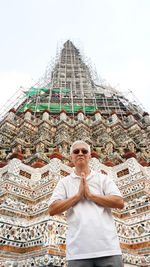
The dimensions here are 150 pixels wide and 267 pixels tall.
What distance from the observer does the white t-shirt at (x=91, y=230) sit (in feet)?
4.15

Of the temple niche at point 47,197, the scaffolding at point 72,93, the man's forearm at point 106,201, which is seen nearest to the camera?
the man's forearm at point 106,201

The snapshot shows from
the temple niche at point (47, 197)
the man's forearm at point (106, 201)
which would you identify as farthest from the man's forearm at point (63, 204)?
the temple niche at point (47, 197)

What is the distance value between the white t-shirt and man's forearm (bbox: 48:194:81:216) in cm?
5

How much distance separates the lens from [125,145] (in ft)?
27.5

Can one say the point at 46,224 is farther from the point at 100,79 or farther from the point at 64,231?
the point at 100,79

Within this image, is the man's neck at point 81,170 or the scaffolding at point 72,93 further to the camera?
the scaffolding at point 72,93

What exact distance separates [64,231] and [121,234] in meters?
1.29

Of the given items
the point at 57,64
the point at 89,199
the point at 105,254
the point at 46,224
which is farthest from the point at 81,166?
the point at 57,64

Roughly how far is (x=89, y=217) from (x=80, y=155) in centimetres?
59

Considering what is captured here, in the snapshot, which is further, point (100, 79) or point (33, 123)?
point (100, 79)

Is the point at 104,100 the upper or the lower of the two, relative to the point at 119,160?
upper

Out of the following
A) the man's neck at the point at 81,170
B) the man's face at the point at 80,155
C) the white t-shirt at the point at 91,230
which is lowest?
the white t-shirt at the point at 91,230

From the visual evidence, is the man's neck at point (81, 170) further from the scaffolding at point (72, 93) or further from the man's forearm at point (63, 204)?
the scaffolding at point (72, 93)

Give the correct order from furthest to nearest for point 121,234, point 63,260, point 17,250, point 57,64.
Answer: point 57,64, point 121,234, point 17,250, point 63,260
